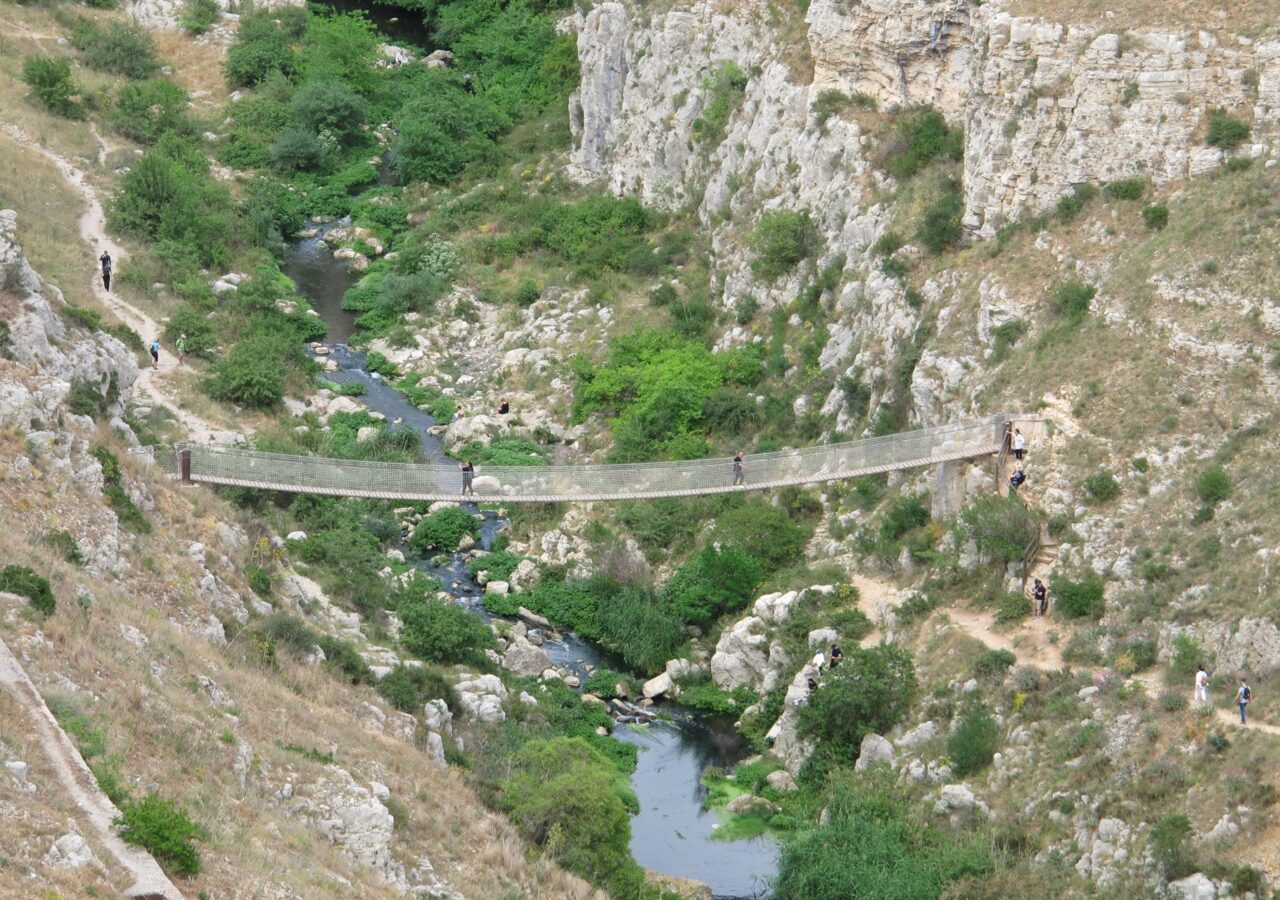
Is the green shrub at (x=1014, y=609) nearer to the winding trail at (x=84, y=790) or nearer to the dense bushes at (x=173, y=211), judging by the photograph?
the winding trail at (x=84, y=790)

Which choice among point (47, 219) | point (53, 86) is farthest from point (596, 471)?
point (53, 86)

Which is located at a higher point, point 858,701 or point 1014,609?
point 1014,609

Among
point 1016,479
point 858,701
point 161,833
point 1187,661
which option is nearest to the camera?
point 161,833

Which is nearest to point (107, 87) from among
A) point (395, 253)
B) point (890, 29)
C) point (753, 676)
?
point (395, 253)

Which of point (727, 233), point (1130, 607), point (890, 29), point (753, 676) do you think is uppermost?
point (890, 29)

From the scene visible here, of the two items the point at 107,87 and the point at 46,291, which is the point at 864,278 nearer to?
the point at 46,291

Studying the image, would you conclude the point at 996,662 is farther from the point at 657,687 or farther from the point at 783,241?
the point at 783,241

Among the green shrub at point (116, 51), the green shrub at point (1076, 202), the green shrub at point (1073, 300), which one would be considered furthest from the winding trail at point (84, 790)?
the green shrub at point (116, 51)

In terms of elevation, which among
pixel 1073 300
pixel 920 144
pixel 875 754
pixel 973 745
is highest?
pixel 920 144
